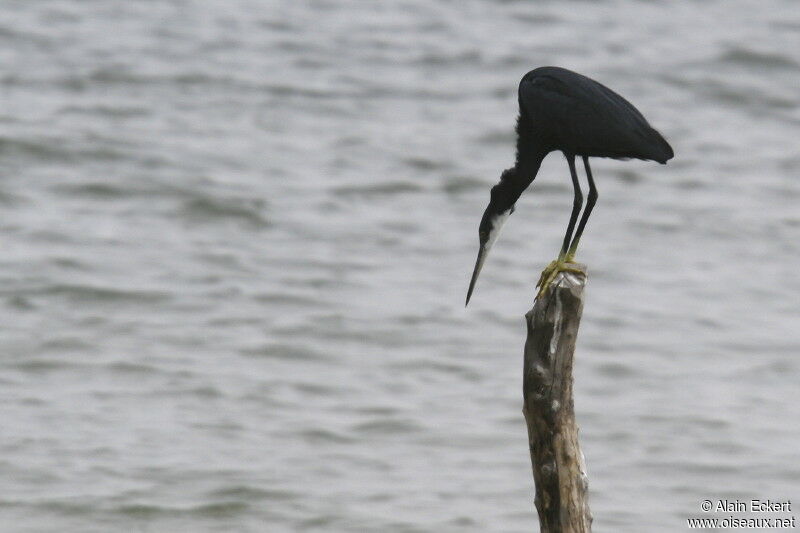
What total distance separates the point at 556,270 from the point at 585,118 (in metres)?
0.83

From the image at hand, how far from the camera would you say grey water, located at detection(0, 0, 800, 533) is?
9461 mm

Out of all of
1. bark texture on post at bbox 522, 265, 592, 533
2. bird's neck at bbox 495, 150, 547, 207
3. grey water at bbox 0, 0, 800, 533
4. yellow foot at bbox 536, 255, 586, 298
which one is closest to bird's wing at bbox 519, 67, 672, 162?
bird's neck at bbox 495, 150, 547, 207

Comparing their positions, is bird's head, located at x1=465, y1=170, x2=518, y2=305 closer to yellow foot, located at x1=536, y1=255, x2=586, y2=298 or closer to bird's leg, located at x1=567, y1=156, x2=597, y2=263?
bird's leg, located at x1=567, y1=156, x2=597, y2=263

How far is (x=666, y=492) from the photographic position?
30.9 feet

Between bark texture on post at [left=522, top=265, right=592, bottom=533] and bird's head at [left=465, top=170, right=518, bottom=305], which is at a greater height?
bird's head at [left=465, top=170, right=518, bottom=305]

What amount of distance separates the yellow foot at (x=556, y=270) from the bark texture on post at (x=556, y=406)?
0.15 feet

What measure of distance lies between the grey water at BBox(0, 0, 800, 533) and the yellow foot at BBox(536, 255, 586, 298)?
2.76 metres

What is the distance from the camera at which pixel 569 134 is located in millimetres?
6980

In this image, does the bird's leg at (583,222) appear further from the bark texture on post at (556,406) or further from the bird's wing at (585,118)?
the bark texture on post at (556,406)

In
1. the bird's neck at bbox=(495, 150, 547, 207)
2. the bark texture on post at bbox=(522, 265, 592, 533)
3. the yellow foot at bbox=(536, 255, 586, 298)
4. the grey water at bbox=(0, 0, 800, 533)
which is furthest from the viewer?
the grey water at bbox=(0, 0, 800, 533)

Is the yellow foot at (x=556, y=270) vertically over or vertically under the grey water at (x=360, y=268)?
over

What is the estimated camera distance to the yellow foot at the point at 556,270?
6332 millimetres

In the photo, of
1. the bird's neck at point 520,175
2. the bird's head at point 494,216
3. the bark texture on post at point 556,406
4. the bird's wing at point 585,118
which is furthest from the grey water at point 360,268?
the bird's wing at point 585,118

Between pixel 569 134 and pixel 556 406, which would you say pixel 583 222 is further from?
pixel 556 406
